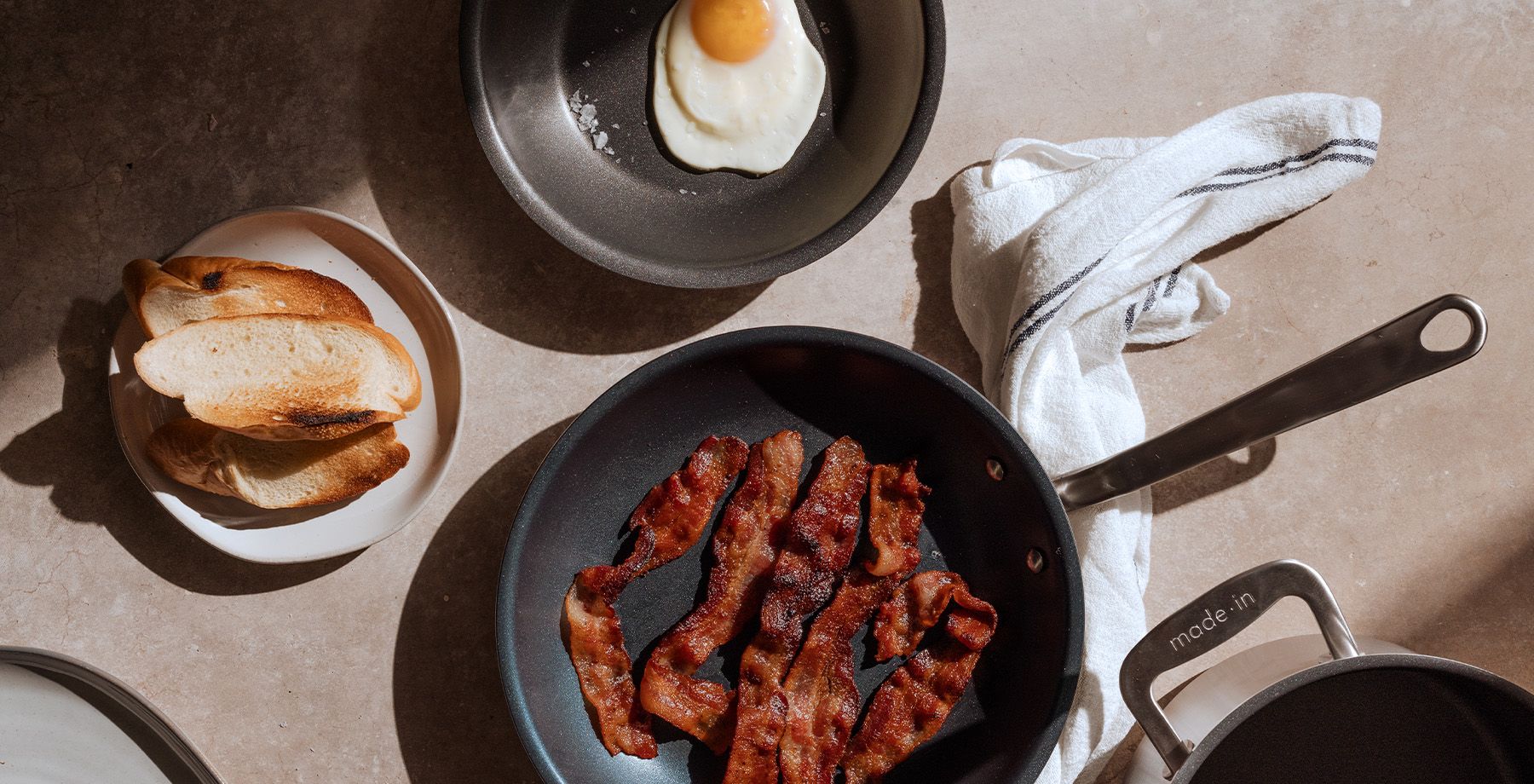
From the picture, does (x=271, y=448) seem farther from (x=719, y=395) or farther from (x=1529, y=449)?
(x=1529, y=449)

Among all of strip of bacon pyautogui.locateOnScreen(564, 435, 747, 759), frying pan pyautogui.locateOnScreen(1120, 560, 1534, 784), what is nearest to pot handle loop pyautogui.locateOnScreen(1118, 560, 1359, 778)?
frying pan pyautogui.locateOnScreen(1120, 560, 1534, 784)

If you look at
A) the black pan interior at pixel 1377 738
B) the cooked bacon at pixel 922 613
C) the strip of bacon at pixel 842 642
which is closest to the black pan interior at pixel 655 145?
the strip of bacon at pixel 842 642

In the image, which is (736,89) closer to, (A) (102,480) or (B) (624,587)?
(B) (624,587)

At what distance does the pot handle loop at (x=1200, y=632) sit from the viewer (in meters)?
1.15

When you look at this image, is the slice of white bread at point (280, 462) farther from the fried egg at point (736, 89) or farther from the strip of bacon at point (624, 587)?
the fried egg at point (736, 89)

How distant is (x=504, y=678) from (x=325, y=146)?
935 mm

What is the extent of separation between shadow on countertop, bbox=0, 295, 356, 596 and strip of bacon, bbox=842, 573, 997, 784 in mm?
905

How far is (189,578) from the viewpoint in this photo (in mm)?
1508

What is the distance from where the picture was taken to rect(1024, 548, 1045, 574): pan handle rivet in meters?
1.41

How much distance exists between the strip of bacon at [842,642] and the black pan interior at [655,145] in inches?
16.3

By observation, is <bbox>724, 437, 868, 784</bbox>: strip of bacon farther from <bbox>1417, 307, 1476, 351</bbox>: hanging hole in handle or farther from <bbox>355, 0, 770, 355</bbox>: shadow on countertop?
<bbox>1417, 307, 1476, 351</bbox>: hanging hole in handle

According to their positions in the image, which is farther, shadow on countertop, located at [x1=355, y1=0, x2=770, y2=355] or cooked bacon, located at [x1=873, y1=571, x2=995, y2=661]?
shadow on countertop, located at [x1=355, y1=0, x2=770, y2=355]

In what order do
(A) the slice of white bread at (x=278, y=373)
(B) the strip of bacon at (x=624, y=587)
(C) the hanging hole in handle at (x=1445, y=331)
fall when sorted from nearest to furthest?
(A) the slice of white bread at (x=278, y=373), (B) the strip of bacon at (x=624, y=587), (C) the hanging hole in handle at (x=1445, y=331)

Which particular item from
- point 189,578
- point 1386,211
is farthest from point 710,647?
point 1386,211
